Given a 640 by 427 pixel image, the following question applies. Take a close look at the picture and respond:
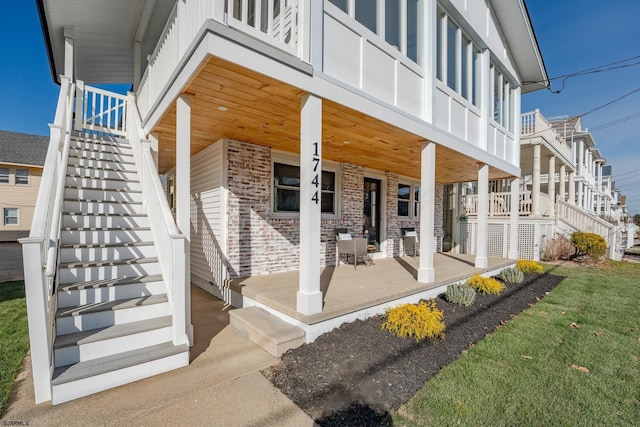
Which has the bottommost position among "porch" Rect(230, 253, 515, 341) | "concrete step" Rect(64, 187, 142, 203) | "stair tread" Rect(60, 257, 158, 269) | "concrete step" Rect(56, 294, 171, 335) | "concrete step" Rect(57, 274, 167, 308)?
"porch" Rect(230, 253, 515, 341)

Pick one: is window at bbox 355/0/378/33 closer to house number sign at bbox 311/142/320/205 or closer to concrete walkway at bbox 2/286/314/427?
house number sign at bbox 311/142/320/205

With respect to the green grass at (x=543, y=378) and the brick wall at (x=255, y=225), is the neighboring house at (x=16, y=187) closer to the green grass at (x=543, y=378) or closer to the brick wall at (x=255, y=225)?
the brick wall at (x=255, y=225)

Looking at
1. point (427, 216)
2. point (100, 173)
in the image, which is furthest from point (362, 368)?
point (100, 173)

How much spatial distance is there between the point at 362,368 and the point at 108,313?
267 centimetres

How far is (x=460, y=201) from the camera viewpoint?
41.1ft

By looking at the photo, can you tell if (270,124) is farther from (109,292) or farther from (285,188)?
(109,292)

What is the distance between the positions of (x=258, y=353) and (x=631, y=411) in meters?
3.41

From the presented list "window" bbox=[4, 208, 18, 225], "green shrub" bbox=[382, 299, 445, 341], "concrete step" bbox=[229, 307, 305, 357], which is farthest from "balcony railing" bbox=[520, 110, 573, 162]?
"window" bbox=[4, 208, 18, 225]

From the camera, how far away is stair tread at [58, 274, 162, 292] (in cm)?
313

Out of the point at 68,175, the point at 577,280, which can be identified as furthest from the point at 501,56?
the point at 68,175

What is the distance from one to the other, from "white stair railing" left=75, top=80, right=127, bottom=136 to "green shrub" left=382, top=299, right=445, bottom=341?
701 centimetres

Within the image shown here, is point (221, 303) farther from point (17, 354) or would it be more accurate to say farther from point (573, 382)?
point (573, 382)

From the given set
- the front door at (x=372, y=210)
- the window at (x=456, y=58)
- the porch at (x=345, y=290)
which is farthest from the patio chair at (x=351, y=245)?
the window at (x=456, y=58)

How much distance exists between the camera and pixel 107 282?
336cm
